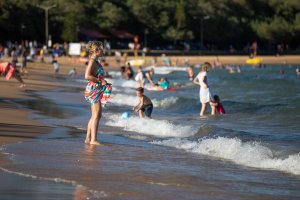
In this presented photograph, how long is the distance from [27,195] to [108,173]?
1725mm

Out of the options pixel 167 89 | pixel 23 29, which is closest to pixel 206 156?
pixel 167 89

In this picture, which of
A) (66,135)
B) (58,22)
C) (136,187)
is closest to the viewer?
(136,187)

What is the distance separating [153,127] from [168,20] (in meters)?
80.4

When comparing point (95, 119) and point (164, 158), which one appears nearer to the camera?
point (164, 158)

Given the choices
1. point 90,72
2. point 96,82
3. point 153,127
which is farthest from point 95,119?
point 153,127

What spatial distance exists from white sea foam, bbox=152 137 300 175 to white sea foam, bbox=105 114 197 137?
53.3 inches

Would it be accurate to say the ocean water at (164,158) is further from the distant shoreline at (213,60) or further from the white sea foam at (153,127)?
the distant shoreline at (213,60)

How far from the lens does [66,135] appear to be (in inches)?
498

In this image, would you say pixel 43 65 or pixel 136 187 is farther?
pixel 43 65

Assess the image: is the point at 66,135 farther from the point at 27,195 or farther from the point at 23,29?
Result: the point at 23,29

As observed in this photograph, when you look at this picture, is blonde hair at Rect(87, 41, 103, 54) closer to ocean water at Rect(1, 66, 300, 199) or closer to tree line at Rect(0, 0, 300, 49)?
ocean water at Rect(1, 66, 300, 199)

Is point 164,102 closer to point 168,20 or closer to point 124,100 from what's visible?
point 124,100

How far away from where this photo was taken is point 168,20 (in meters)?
94.7

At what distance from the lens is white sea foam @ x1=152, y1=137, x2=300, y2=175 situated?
10.1 meters
